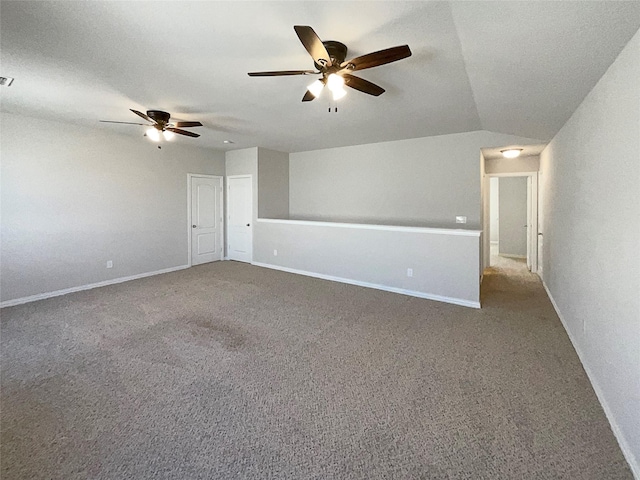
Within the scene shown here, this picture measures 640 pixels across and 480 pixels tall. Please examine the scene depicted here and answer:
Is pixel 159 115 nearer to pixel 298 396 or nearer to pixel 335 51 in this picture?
pixel 335 51

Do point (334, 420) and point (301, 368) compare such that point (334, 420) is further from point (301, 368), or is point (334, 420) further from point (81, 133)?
point (81, 133)

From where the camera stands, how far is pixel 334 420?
2.00 metres

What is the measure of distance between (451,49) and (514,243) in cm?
690

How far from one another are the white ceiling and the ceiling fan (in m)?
0.13

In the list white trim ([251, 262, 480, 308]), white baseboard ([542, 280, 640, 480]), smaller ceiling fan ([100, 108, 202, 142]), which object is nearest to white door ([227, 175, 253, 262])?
white trim ([251, 262, 480, 308])

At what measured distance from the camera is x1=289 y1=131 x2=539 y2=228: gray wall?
5.11m

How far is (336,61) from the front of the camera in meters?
2.28

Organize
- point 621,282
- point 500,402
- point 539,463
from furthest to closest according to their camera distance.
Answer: point 500,402 < point 621,282 < point 539,463

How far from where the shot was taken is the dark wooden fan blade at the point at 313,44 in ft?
5.68

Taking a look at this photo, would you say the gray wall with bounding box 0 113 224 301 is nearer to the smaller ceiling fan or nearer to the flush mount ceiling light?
the smaller ceiling fan

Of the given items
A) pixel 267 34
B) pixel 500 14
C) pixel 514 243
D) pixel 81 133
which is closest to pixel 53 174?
pixel 81 133

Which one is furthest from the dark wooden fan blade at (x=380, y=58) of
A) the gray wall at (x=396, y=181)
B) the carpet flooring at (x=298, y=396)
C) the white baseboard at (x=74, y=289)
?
the white baseboard at (x=74, y=289)

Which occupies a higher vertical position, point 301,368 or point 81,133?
point 81,133

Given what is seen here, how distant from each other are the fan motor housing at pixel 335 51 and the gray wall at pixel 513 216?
23.5ft
